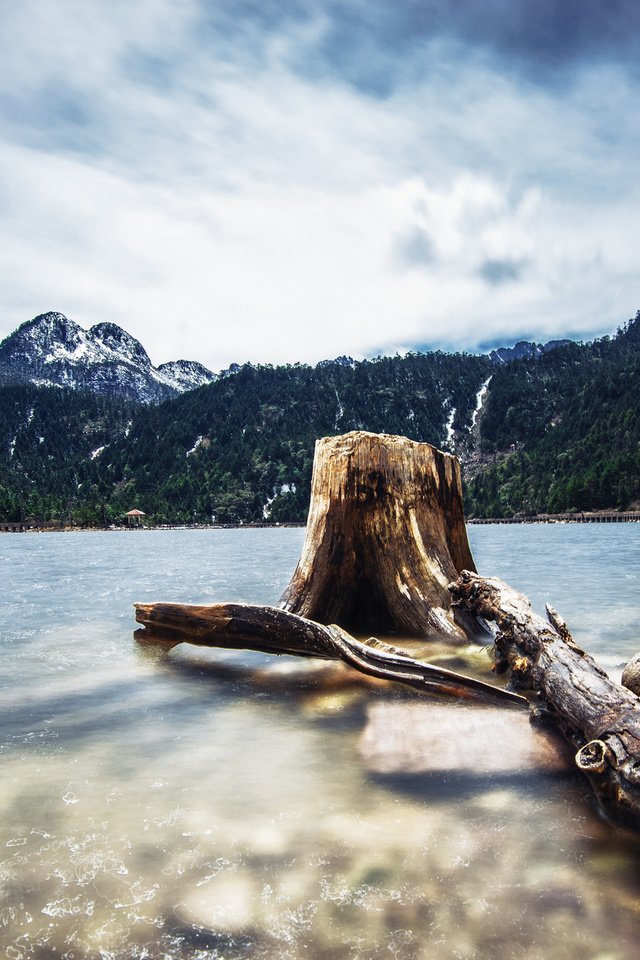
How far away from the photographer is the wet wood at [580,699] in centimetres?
403

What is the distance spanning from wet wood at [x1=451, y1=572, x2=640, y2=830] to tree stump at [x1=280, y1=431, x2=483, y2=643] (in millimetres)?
1993

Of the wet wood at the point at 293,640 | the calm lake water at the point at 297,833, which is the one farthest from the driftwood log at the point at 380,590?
the calm lake water at the point at 297,833

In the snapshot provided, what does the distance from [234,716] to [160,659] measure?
10.8 ft

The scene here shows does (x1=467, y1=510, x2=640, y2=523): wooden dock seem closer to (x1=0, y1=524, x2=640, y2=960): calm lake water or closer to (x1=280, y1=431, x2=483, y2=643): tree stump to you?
(x1=280, y1=431, x2=483, y2=643): tree stump

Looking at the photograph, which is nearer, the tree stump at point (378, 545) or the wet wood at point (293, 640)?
the wet wood at point (293, 640)

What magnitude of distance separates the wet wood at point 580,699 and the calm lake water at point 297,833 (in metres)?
0.23

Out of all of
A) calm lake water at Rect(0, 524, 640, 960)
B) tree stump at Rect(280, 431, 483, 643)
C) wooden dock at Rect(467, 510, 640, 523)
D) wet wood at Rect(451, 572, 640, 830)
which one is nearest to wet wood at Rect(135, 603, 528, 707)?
calm lake water at Rect(0, 524, 640, 960)

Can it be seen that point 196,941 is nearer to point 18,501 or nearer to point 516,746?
point 516,746

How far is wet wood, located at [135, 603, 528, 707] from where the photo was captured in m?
6.82

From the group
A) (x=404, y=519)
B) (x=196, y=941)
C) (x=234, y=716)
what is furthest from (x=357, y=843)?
(x=404, y=519)

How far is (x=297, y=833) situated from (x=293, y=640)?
14.6 feet

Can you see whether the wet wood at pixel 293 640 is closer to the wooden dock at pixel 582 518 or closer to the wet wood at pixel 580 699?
the wet wood at pixel 580 699

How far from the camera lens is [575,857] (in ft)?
12.1

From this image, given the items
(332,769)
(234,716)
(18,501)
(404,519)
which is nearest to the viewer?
(332,769)
